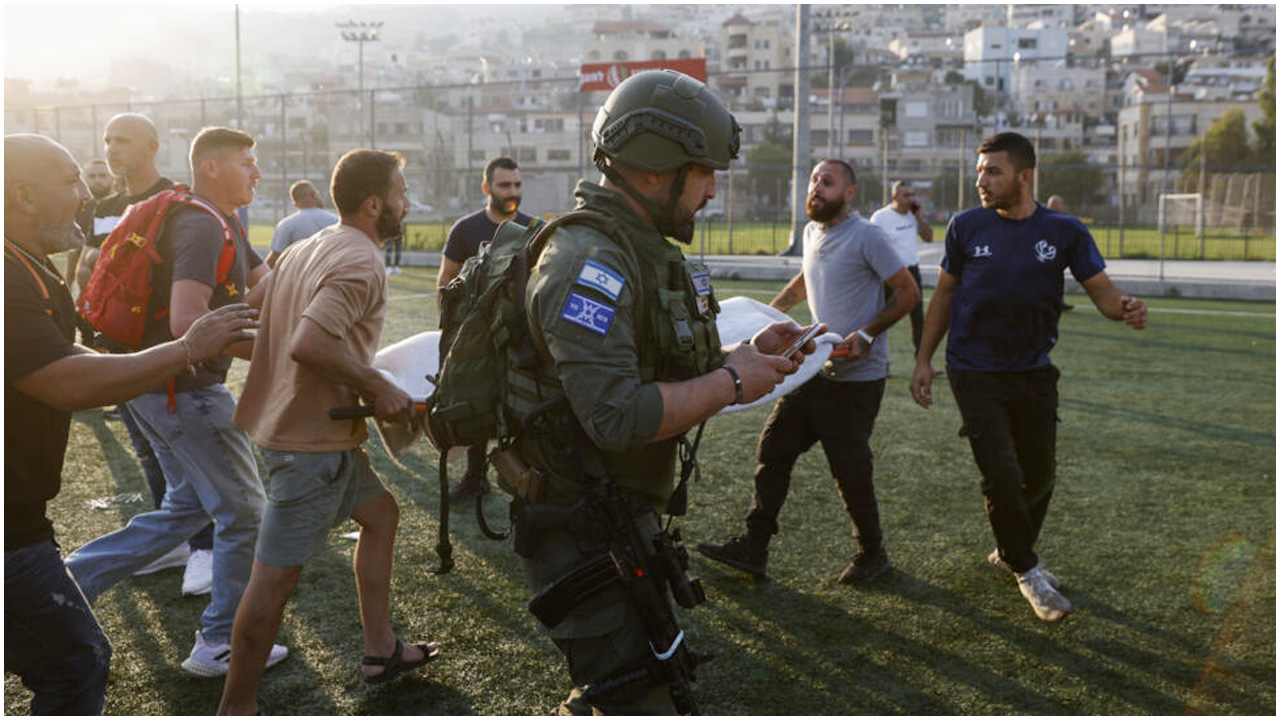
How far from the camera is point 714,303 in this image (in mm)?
2852

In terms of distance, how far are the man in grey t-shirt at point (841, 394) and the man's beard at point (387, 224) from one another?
7.81ft

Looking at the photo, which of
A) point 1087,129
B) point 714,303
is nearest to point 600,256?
point 714,303

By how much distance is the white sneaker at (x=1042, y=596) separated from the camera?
16.2 feet

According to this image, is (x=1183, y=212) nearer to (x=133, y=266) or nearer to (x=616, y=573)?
(x=133, y=266)

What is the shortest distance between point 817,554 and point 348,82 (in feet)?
584

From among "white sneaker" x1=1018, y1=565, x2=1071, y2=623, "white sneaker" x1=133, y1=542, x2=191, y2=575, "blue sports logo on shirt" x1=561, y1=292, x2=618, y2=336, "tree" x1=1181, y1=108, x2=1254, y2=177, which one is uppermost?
"tree" x1=1181, y1=108, x2=1254, y2=177

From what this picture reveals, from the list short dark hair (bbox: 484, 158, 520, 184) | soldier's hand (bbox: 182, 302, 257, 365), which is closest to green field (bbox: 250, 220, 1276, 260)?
short dark hair (bbox: 484, 158, 520, 184)

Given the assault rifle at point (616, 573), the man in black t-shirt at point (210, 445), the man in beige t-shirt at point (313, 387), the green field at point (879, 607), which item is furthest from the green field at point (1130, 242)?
the assault rifle at point (616, 573)

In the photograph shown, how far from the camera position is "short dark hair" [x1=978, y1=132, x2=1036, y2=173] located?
207 inches

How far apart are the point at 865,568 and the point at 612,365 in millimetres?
3499

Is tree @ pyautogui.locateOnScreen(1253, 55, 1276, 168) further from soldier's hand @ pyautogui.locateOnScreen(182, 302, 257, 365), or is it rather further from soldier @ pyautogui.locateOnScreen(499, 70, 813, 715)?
soldier's hand @ pyautogui.locateOnScreen(182, 302, 257, 365)

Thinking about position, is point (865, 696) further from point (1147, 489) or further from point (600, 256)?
Result: point (1147, 489)

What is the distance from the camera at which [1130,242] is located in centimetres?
3544

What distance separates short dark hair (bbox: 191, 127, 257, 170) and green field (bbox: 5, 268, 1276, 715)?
213cm
